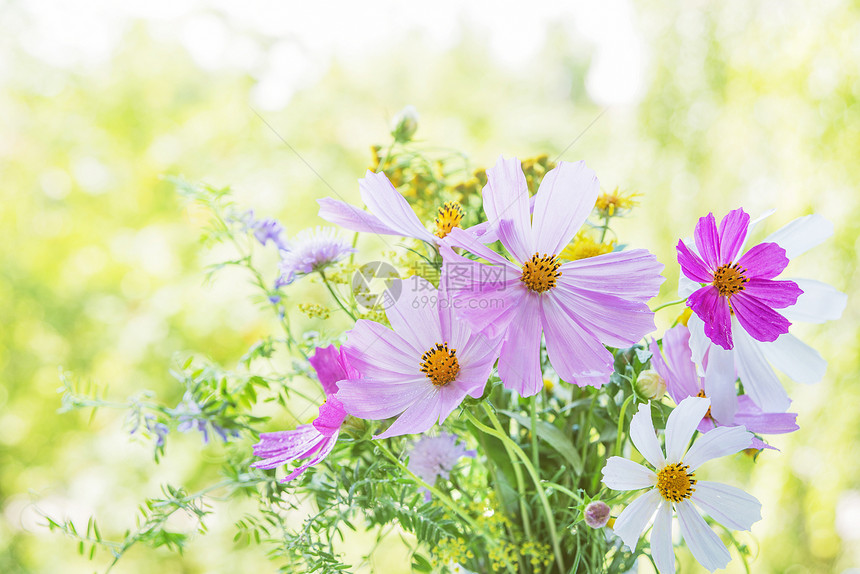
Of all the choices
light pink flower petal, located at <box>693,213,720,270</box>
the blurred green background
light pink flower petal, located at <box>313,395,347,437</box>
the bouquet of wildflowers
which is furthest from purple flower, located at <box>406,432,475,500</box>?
the blurred green background

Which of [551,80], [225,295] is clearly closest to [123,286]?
[225,295]

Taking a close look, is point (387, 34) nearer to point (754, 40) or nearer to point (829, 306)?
point (754, 40)

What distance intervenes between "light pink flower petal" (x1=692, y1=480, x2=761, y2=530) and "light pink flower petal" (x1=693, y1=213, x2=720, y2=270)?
12cm

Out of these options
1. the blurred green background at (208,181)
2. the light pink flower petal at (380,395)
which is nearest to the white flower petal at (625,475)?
the light pink flower petal at (380,395)

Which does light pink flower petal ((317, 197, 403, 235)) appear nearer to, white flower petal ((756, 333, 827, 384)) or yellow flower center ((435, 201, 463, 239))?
yellow flower center ((435, 201, 463, 239))

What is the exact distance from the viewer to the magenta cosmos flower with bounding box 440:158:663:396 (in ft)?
0.93

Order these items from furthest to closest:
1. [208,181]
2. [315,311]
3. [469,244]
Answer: [208,181] → [315,311] → [469,244]

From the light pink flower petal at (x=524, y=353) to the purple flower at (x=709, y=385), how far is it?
0.08 meters

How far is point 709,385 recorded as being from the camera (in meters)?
0.33

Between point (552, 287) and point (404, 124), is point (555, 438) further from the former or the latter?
Answer: point (404, 124)

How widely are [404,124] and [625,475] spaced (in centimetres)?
30

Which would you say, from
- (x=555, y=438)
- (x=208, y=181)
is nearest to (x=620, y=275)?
(x=555, y=438)

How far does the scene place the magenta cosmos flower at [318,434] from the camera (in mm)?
309

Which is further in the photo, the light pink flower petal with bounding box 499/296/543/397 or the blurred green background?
the blurred green background
